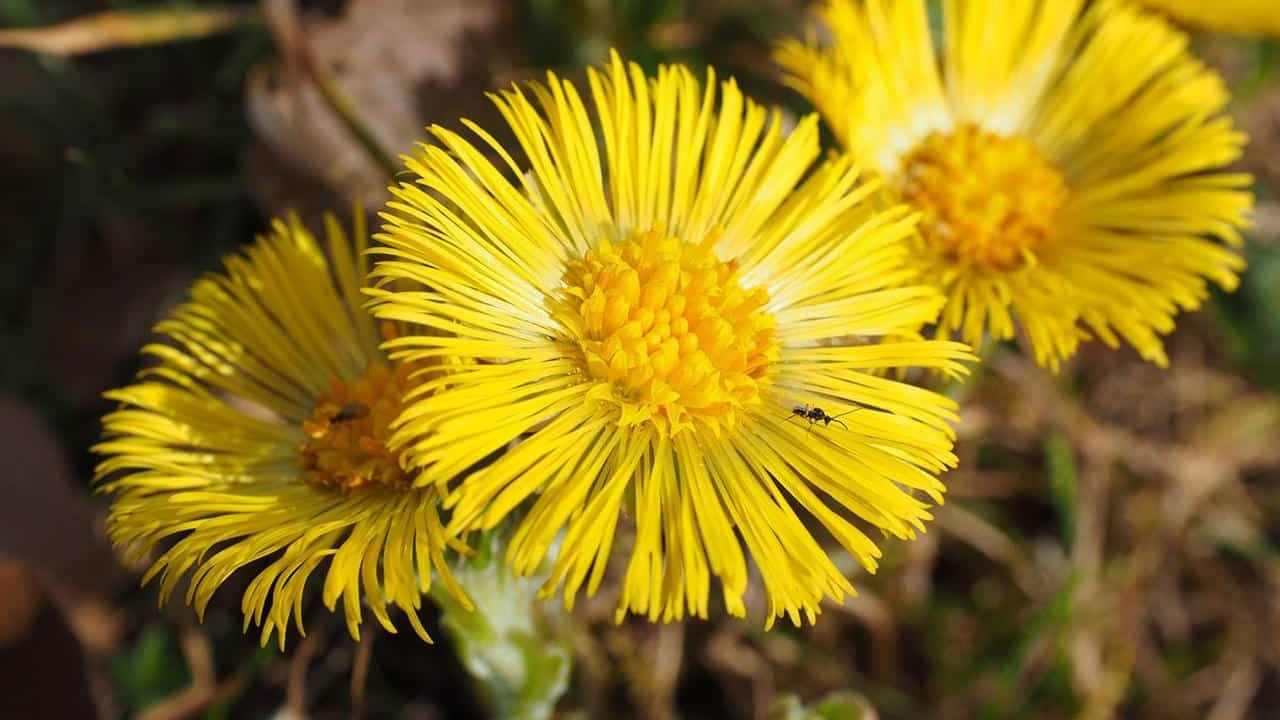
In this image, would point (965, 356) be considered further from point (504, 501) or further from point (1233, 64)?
point (1233, 64)

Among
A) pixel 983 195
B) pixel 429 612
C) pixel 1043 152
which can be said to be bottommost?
pixel 429 612

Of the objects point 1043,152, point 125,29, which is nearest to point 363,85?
point 125,29

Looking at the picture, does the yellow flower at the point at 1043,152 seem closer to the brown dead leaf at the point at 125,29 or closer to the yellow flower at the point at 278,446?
the yellow flower at the point at 278,446

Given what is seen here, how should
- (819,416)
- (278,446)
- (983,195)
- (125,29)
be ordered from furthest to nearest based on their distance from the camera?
(125,29), (983,195), (278,446), (819,416)

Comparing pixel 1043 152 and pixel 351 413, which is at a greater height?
pixel 1043 152

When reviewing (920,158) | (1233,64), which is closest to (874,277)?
(920,158)

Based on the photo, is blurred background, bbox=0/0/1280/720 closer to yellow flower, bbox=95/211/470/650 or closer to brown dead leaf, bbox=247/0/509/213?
brown dead leaf, bbox=247/0/509/213

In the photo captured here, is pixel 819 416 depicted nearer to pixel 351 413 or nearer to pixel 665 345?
pixel 665 345

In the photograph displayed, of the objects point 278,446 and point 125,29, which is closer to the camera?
point 278,446
